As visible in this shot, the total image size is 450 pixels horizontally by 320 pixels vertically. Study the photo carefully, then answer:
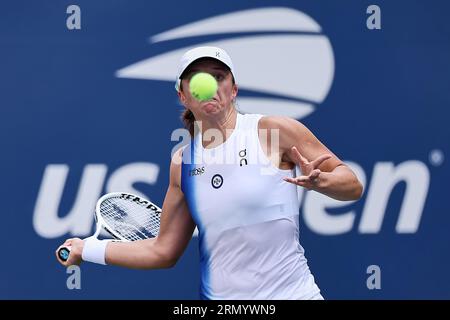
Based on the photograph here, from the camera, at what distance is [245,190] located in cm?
380

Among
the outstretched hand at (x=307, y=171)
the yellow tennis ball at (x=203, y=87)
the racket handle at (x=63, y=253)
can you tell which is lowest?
the racket handle at (x=63, y=253)

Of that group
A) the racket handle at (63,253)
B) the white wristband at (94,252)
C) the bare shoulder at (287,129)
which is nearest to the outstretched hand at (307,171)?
the bare shoulder at (287,129)

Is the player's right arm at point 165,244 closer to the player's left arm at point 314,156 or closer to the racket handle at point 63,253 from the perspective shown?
the racket handle at point 63,253

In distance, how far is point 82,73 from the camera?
5617 mm

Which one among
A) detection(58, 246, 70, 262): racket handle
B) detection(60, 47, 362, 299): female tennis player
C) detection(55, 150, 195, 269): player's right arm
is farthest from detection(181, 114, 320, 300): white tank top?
detection(58, 246, 70, 262): racket handle

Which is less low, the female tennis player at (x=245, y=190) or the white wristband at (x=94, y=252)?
the female tennis player at (x=245, y=190)

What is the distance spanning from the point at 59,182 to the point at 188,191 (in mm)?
1816

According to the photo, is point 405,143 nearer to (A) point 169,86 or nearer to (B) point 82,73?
(A) point 169,86

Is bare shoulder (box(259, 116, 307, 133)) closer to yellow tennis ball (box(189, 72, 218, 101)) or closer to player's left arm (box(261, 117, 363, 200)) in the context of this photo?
player's left arm (box(261, 117, 363, 200))

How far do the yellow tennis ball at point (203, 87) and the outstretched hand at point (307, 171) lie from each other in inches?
14.5

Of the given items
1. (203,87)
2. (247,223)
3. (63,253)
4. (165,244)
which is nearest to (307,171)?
(247,223)

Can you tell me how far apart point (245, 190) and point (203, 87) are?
419mm

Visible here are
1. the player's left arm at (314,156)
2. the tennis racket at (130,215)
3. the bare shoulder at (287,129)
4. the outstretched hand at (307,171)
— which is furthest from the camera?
the tennis racket at (130,215)

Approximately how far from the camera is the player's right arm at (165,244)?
409 cm
